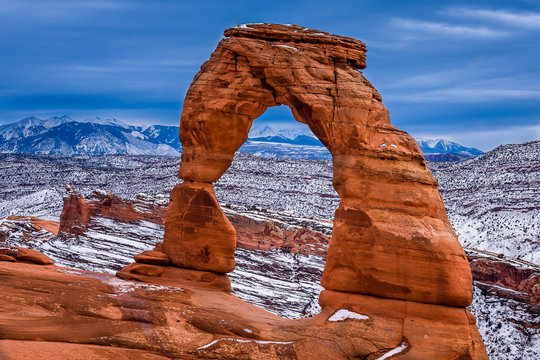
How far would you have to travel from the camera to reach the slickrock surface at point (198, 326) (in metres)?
16.3

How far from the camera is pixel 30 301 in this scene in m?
17.2

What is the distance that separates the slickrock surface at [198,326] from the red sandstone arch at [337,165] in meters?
0.83

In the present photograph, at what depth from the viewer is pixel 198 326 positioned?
17.8 m

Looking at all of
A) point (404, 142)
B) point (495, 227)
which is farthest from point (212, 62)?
point (495, 227)

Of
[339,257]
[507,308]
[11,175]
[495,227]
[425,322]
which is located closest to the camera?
[425,322]

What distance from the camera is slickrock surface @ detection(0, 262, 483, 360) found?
53.5 ft

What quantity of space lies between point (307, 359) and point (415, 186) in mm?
6235

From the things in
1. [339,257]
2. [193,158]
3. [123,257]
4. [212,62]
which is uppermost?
[212,62]

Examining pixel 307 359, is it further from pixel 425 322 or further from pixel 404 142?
pixel 404 142

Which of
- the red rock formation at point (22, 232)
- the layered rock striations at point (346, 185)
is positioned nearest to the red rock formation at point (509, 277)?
the layered rock striations at point (346, 185)

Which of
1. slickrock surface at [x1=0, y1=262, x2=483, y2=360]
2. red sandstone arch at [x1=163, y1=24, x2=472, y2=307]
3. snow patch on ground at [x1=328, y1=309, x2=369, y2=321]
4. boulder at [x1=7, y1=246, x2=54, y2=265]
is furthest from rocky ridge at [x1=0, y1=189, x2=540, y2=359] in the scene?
boulder at [x1=7, y1=246, x2=54, y2=265]

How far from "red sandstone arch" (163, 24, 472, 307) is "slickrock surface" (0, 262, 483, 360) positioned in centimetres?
83

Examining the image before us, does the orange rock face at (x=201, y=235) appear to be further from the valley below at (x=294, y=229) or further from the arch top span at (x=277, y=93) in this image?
the valley below at (x=294, y=229)

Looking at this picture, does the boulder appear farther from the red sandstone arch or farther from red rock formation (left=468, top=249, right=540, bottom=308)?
red rock formation (left=468, top=249, right=540, bottom=308)
